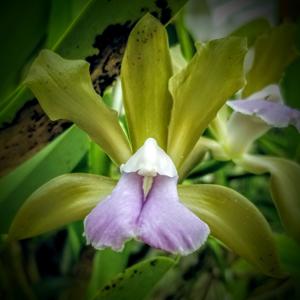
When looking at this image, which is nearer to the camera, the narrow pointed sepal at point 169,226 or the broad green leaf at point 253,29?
the narrow pointed sepal at point 169,226

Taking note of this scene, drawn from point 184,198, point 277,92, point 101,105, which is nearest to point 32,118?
point 101,105

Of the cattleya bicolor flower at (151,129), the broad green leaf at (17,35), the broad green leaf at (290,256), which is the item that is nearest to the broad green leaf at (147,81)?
the cattleya bicolor flower at (151,129)

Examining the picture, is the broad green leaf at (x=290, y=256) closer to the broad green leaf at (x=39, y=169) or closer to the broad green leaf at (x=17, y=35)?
the broad green leaf at (x=39, y=169)

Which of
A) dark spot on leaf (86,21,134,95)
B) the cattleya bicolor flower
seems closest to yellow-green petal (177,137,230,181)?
the cattleya bicolor flower

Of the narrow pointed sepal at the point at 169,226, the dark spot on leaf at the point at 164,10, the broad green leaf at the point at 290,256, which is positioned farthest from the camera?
the broad green leaf at the point at 290,256

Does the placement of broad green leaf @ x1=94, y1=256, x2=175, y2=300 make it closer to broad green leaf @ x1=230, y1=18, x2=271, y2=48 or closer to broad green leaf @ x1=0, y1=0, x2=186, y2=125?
broad green leaf @ x1=0, y1=0, x2=186, y2=125

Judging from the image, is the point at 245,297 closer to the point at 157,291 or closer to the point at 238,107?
the point at 157,291
